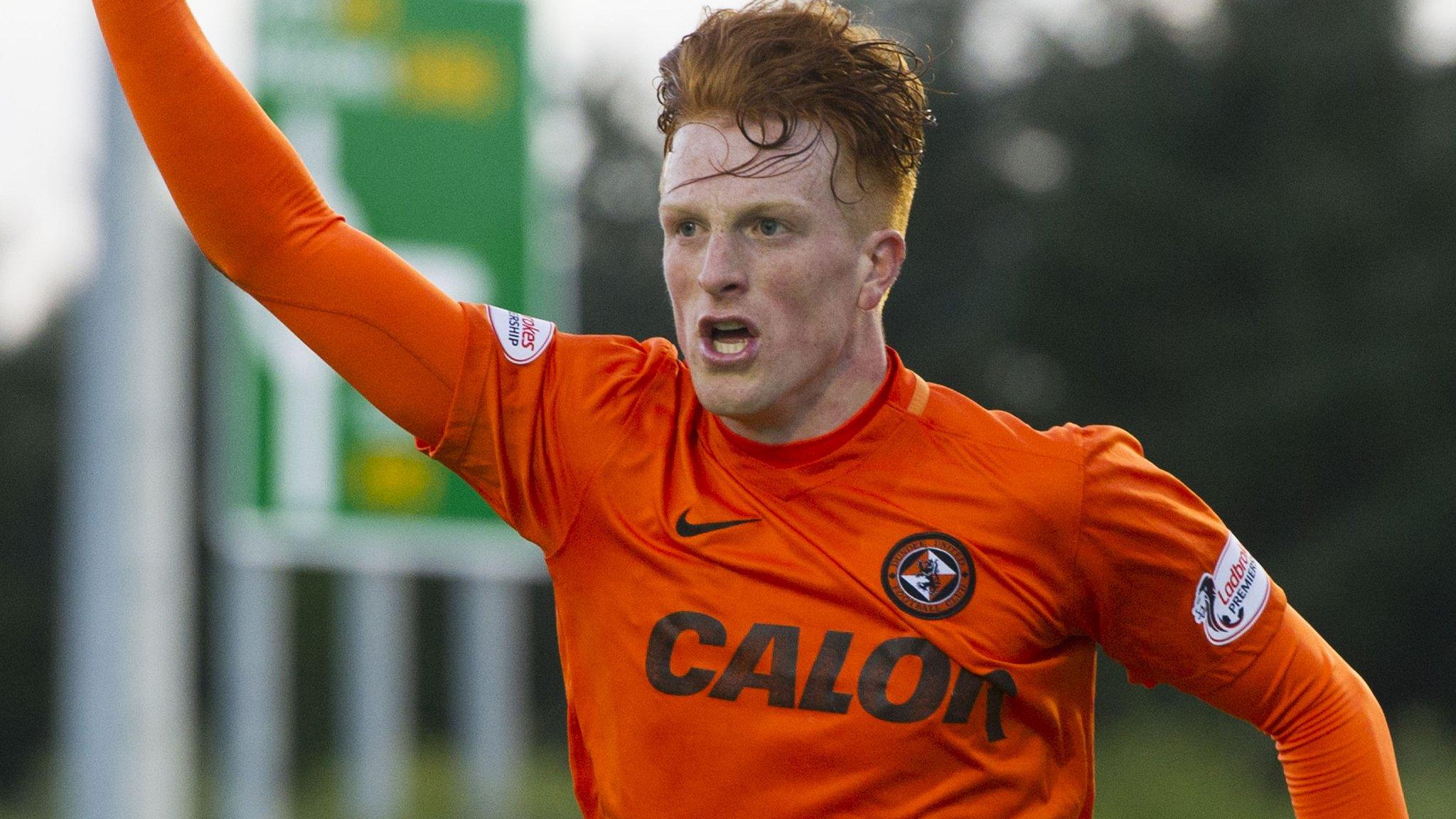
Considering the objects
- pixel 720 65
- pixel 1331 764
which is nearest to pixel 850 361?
pixel 720 65

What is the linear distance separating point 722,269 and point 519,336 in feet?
1.09

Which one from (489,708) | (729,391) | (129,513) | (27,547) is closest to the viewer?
(729,391)

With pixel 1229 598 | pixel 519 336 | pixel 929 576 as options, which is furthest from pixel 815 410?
pixel 1229 598

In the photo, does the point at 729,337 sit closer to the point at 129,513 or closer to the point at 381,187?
the point at 129,513

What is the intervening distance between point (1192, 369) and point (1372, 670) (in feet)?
15.2

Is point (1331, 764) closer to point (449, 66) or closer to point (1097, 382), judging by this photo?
point (449, 66)

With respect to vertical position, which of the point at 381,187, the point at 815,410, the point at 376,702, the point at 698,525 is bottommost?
the point at 376,702

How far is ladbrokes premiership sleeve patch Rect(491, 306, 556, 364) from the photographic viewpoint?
118 inches

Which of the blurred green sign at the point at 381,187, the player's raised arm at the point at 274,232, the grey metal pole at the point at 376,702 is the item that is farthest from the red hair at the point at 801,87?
the grey metal pole at the point at 376,702

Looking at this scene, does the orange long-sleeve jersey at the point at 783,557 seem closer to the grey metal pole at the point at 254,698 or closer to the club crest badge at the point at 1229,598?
the club crest badge at the point at 1229,598

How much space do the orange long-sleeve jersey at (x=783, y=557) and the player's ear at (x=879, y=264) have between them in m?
0.15

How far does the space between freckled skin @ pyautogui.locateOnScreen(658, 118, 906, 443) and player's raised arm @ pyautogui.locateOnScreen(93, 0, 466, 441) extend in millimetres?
351

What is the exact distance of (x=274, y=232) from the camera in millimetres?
2836

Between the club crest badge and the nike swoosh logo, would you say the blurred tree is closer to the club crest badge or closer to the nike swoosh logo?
the nike swoosh logo
